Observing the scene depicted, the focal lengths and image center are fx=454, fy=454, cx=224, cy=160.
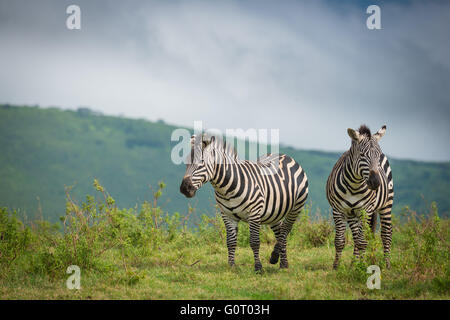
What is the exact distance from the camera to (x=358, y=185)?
818 centimetres

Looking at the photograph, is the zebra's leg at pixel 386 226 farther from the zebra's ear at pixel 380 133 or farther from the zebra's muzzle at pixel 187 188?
the zebra's muzzle at pixel 187 188

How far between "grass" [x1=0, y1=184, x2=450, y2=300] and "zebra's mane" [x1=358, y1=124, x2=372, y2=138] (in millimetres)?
1802

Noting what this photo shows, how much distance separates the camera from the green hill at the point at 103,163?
40.0 meters

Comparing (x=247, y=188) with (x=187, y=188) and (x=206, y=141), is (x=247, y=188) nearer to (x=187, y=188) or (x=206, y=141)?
(x=206, y=141)

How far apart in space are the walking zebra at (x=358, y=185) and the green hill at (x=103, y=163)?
28711 mm

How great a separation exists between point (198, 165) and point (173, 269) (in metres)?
2.45

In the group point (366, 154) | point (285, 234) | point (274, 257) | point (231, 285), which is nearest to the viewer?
point (231, 285)

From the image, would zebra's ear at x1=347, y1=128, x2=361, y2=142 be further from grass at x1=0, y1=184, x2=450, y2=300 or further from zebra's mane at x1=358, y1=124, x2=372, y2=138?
grass at x1=0, y1=184, x2=450, y2=300

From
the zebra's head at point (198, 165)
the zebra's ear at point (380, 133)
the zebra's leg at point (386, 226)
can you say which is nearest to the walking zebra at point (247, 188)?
the zebra's head at point (198, 165)

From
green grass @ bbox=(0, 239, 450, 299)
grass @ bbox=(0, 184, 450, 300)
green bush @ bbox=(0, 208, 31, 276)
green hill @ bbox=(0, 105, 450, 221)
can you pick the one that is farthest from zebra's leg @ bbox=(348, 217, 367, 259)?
green hill @ bbox=(0, 105, 450, 221)

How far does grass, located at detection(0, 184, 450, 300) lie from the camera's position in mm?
7027

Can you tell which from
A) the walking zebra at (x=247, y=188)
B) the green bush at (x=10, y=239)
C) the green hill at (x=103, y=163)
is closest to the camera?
the walking zebra at (x=247, y=188)

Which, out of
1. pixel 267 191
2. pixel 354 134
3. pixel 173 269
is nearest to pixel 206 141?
pixel 267 191
